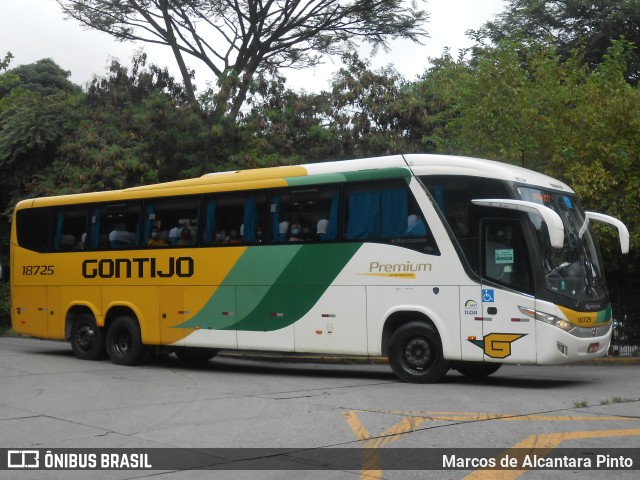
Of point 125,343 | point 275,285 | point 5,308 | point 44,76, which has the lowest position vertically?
point 125,343

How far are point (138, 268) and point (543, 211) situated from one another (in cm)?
827

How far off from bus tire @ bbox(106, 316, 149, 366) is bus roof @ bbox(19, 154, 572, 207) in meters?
2.51

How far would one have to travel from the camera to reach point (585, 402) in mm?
11555

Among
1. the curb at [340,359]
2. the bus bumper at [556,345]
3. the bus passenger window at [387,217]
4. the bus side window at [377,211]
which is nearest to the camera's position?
the bus bumper at [556,345]

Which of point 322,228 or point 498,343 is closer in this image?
point 498,343

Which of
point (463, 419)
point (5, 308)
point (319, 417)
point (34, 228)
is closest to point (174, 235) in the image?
point (34, 228)

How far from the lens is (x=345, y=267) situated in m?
15.2

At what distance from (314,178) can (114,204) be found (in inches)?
195

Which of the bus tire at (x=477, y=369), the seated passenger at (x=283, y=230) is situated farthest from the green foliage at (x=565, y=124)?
the seated passenger at (x=283, y=230)

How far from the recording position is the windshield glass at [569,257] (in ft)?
44.4

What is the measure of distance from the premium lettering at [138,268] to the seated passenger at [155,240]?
289 mm

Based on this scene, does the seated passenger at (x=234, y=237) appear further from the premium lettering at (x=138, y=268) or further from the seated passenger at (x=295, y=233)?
the seated passenger at (x=295, y=233)

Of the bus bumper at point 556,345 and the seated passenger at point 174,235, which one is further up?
the seated passenger at point 174,235

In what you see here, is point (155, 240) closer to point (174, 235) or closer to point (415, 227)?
point (174, 235)
